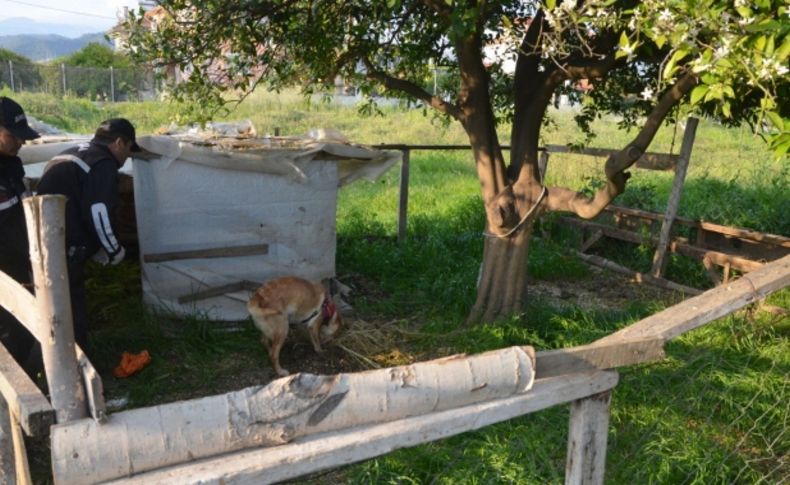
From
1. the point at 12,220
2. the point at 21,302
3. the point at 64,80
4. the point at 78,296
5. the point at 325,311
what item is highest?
the point at 64,80

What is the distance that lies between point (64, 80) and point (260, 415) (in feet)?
111

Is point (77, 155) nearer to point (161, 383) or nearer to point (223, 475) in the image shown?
Result: point (161, 383)

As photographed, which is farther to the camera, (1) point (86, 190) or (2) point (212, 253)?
(2) point (212, 253)

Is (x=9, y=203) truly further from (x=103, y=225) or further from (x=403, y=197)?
(x=403, y=197)

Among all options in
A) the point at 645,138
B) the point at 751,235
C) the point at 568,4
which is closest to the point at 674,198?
the point at 751,235

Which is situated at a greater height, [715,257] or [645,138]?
[645,138]

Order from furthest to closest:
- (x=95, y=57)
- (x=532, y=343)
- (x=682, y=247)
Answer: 1. (x=95, y=57)
2. (x=682, y=247)
3. (x=532, y=343)

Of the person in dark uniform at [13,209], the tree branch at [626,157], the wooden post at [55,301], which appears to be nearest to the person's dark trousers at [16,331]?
the person in dark uniform at [13,209]

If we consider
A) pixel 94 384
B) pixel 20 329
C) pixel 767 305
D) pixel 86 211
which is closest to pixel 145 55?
pixel 86 211

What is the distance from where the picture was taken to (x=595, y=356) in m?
1.74

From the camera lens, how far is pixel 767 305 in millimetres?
6203

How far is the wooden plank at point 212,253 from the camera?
232 inches

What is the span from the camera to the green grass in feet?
11.5

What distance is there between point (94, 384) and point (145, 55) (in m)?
4.44
